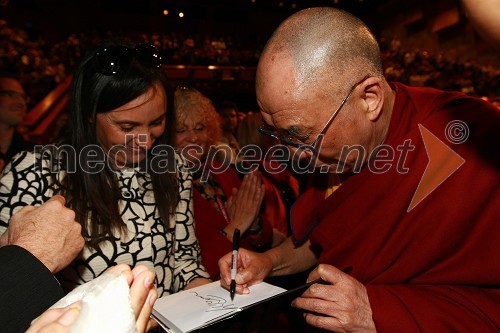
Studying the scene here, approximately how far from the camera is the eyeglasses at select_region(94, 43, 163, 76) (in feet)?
4.50

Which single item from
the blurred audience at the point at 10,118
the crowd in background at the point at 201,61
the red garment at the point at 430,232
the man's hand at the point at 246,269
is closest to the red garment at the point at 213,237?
the man's hand at the point at 246,269

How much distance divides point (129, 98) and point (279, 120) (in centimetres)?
56

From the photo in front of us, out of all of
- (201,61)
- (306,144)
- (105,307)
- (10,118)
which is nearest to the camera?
(105,307)

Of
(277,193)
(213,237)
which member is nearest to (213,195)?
(213,237)

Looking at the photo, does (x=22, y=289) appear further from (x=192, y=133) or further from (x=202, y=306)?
(x=192, y=133)

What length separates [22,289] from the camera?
0.72m

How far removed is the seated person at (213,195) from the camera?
1896 mm

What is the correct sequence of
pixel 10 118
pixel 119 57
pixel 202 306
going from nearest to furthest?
pixel 202 306, pixel 119 57, pixel 10 118

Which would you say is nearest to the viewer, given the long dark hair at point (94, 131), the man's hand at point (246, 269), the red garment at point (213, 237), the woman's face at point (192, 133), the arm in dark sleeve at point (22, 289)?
the arm in dark sleeve at point (22, 289)

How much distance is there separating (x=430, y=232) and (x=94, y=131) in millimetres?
1149

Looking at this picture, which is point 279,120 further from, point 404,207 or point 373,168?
point 404,207

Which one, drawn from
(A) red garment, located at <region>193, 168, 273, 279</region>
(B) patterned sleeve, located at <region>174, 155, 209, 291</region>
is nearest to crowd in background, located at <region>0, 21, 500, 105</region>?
(A) red garment, located at <region>193, 168, 273, 279</region>

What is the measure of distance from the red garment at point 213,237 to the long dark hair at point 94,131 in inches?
21.1
